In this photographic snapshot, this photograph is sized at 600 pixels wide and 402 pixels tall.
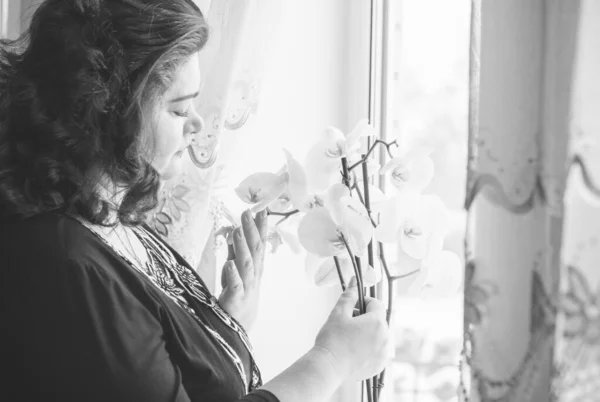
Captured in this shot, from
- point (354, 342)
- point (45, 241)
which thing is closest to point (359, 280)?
point (354, 342)

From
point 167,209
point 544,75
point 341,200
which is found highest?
point 544,75

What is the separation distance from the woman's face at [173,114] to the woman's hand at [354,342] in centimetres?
34

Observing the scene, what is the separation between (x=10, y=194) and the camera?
0.87m

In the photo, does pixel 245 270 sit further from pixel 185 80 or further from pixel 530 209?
pixel 530 209

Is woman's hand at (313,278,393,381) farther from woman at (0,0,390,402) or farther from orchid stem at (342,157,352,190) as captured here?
orchid stem at (342,157,352,190)

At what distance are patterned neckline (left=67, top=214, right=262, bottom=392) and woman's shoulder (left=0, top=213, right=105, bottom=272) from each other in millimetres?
57

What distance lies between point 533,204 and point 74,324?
562 mm

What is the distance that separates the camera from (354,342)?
91cm

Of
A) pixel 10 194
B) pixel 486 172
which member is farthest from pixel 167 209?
pixel 486 172

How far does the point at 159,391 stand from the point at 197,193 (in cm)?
71

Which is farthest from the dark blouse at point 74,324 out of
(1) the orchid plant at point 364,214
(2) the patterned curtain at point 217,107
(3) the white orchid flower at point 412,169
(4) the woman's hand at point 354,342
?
(2) the patterned curtain at point 217,107

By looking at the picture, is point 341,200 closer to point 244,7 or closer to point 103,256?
point 103,256

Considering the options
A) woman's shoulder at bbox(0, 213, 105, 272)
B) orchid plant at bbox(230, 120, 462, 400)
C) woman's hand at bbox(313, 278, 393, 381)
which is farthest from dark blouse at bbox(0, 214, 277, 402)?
orchid plant at bbox(230, 120, 462, 400)

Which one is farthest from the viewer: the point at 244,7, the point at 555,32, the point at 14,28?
the point at 14,28
